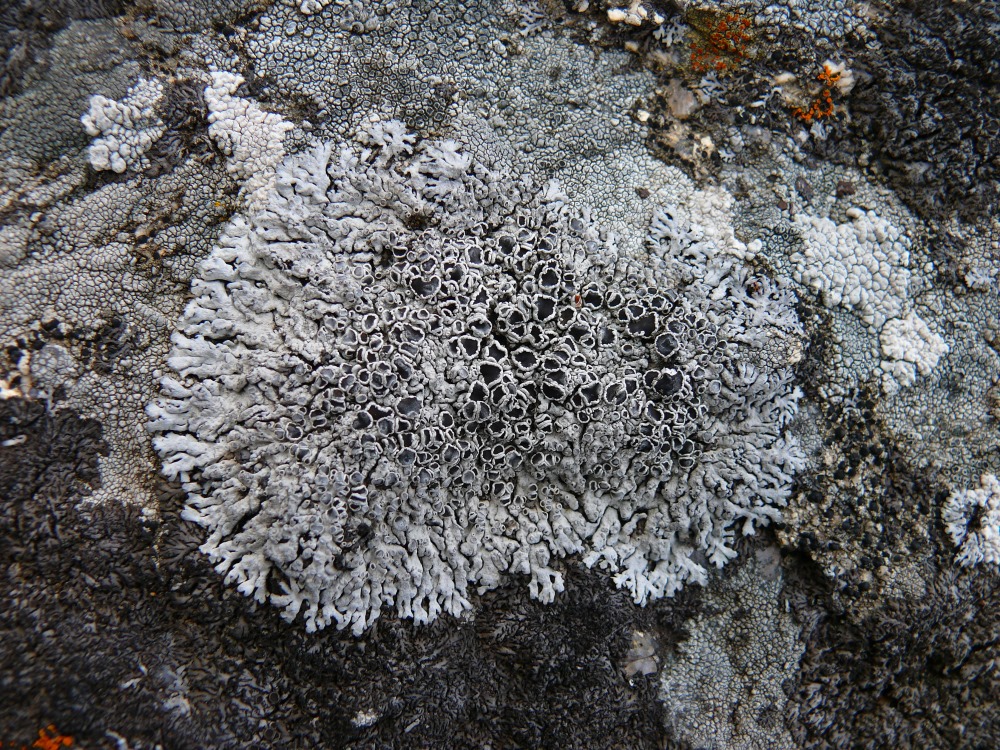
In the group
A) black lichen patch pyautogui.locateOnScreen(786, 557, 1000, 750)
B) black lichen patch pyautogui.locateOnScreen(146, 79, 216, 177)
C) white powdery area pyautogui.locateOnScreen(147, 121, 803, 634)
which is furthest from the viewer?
black lichen patch pyautogui.locateOnScreen(786, 557, 1000, 750)

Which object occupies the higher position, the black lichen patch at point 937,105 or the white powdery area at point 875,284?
the black lichen patch at point 937,105

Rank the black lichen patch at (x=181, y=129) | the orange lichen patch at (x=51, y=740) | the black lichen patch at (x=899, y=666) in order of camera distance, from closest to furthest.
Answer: the orange lichen patch at (x=51, y=740)
the black lichen patch at (x=181, y=129)
the black lichen patch at (x=899, y=666)

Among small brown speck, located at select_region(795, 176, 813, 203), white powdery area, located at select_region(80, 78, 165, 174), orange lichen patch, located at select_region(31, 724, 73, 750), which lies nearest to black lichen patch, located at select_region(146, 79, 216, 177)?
white powdery area, located at select_region(80, 78, 165, 174)

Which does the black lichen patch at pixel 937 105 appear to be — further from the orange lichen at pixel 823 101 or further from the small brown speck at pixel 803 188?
the small brown speck at pixel 803 188

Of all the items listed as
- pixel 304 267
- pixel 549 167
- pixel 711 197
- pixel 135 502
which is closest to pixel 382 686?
pixel 135 502

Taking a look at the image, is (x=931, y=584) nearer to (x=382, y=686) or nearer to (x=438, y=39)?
(x=382, y=686)

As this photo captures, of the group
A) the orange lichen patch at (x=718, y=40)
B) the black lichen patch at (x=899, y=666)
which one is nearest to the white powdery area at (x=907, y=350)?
the black lichen patch at (x=899, y=666)

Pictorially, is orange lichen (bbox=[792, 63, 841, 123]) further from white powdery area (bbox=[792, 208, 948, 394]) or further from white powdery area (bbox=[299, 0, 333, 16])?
white powdery area (bbox=[299, 0, 333, 16])
